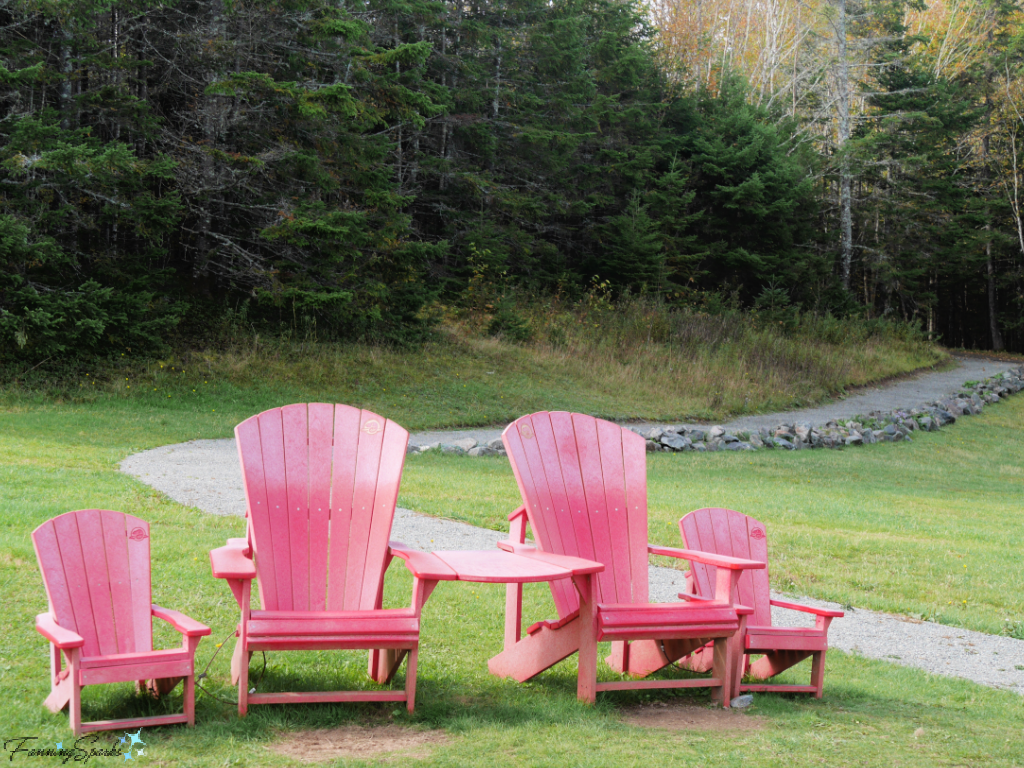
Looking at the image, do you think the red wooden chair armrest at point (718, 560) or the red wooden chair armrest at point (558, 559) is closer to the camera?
the red wooden chair armrest at point (558, 559)

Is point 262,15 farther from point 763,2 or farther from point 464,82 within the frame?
point 763,2

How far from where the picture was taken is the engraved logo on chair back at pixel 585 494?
374 centimetres

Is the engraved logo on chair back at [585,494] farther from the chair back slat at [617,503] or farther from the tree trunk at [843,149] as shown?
the tree trunk at [843,149]

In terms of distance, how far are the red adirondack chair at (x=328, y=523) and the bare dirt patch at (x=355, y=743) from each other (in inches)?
5.4

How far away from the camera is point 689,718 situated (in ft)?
11.0

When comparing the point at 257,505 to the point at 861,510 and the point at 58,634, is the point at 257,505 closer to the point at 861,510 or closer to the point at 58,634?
the point at 58,634

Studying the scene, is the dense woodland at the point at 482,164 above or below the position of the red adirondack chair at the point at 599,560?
above

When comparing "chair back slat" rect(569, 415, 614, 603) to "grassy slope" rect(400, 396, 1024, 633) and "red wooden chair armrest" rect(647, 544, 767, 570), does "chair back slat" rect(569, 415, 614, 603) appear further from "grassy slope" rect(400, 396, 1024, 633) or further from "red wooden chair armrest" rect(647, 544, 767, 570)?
"grassy slope" rect(400, 396, 1024, 633)

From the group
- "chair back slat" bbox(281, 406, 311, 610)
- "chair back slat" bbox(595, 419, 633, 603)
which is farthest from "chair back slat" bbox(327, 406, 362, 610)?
"chair back slat" bbox(595, 419, 633, 603)

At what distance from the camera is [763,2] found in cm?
3559

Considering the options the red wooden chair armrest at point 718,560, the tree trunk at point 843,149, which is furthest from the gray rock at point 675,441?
the tree trunk at point 843,149

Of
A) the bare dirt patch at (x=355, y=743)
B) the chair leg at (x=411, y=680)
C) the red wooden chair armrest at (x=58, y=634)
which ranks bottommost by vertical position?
the bare dirt patch at (x=355, y=743)

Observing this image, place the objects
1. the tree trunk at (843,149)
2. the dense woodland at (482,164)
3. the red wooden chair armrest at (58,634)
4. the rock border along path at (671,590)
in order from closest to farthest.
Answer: the red wooden chair armrest at (58,634) → the rock border along path at (671,590) → the dense woodland at (482,164) → the tree trunk at (843,149)

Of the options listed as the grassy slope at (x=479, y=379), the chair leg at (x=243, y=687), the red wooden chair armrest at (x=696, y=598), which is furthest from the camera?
the grassy slope at (x=479, y=379)
